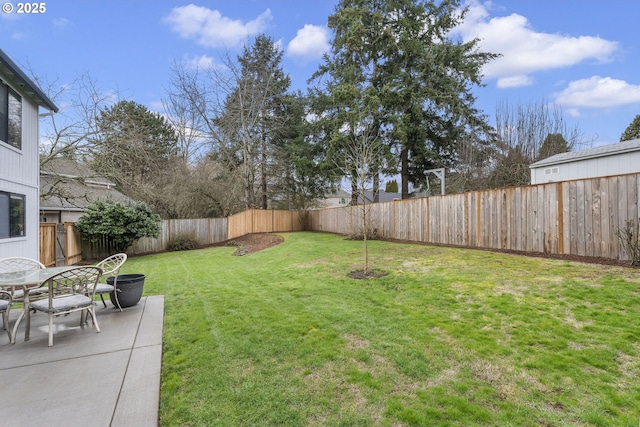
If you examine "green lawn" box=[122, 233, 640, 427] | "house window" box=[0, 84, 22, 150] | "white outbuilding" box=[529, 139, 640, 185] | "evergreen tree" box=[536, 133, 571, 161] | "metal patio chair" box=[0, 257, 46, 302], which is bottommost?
"green lawn" box=[122, 233, 640, 427]

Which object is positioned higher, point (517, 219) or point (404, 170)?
point (404, 170)

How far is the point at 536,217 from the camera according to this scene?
7578mm

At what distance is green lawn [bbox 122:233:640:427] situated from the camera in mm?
2289

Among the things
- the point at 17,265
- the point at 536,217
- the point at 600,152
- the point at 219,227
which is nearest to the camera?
the point at 17,265

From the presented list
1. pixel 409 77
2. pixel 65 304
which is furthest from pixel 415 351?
pixel 409 77

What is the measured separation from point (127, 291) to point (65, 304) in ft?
3.77

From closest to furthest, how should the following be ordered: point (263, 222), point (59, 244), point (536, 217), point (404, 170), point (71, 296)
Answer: point (71, 296) < point (536, 217) < point (59, 244) < point (404, 170) < point (263, 222)

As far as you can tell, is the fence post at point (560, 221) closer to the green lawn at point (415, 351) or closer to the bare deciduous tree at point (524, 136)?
the green lawn at point (415, 351)

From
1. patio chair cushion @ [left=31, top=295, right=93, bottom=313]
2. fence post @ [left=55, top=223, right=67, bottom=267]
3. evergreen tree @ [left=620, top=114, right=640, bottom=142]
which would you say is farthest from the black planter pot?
evergreen tree @ [left=620, top=114, right=640, bottom=142]

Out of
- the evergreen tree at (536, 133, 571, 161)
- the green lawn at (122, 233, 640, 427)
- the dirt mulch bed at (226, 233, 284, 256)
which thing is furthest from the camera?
the evergreen tree at (536, 133, 571, 161)

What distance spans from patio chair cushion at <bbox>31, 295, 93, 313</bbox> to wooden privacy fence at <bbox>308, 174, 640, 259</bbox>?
888 cm

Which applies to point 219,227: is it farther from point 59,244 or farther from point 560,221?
point 560,221

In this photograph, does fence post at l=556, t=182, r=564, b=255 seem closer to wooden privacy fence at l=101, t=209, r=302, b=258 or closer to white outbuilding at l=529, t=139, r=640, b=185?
white outbuilding at l=529, t=139, r=640, b=185

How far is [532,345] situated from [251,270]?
6603mm
